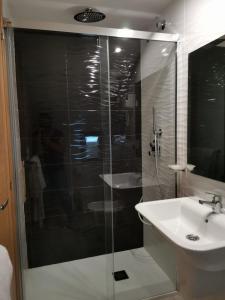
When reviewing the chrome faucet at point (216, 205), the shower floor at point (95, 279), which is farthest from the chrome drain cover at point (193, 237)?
the shower floor at point (95, 279)

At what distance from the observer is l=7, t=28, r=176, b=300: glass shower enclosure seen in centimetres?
215

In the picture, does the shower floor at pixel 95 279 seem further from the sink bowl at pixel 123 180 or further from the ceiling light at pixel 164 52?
the ceiling light at pixel 164 52

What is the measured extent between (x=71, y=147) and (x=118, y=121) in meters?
0.54

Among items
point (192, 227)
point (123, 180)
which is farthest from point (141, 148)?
point (192, 227)

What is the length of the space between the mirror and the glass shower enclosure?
0.32 m

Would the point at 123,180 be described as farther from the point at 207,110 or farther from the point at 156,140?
the point at 207,110

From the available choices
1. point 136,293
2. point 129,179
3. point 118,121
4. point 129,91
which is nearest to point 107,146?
point 118,121

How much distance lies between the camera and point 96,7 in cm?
208

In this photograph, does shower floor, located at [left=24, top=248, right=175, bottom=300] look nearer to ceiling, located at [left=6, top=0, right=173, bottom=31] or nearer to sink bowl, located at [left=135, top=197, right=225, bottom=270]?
sink bowl, located at [left=135, top=197, right=225, bottom=270]

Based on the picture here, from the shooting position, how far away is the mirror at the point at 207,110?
152 centimetres

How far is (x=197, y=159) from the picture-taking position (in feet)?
5.98

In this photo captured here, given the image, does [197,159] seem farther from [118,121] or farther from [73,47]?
[73,47]

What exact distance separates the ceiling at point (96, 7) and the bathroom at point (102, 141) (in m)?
0.01

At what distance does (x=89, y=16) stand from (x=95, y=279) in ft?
8.12
